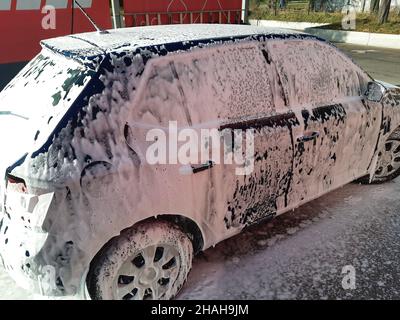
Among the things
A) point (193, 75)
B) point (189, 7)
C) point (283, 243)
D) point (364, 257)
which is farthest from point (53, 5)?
point (364, 257)

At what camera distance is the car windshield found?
214 centimetres

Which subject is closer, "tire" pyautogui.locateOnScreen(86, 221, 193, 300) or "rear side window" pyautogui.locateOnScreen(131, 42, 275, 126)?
"tire" pyautogui.locateOnScreen(86, 221, 193, 300)

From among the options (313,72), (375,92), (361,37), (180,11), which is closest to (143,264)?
(313,72)

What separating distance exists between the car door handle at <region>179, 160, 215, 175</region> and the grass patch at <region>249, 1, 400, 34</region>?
16.2m

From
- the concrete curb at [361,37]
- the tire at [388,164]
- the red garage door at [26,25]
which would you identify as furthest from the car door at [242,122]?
the concrete curb at [361,37]

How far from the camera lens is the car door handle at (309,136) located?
9.77ft

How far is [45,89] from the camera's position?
7.63 feet

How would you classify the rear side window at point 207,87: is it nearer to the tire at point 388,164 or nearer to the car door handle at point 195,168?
the car door handle at point 195,168

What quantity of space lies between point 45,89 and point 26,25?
225 inches

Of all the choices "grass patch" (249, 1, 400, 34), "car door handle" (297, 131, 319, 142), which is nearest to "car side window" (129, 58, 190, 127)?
"car door handle" (297, 131, 319, 142)

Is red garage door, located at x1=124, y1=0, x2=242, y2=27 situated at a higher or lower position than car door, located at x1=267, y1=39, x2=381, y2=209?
higher

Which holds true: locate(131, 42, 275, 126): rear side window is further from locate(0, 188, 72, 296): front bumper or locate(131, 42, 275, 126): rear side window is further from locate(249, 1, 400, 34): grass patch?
locate(249, 1, 400, 34): grass patch

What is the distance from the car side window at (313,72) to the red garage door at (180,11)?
6345mm

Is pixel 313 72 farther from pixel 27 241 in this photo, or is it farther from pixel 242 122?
pixel 27 241
